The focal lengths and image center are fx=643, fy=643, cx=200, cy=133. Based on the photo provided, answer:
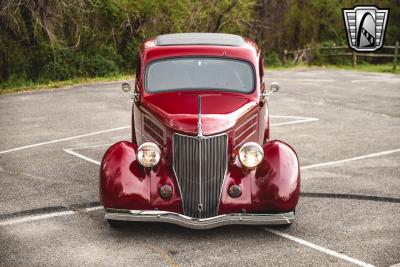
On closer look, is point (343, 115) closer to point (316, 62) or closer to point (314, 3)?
point (316, 62)

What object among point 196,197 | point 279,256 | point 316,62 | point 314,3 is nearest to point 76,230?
point 196,197

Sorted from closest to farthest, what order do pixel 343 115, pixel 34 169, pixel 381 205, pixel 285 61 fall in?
1. pixel 381 205
2. pixel 34 169
3. pixel 343 115
4. pixel 285 61

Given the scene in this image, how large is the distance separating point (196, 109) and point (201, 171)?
0.85 m

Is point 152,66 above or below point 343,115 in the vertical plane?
above

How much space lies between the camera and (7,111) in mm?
16688

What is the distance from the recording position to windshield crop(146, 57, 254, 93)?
8297 millimetres

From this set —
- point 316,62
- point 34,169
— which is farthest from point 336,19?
point 34,169

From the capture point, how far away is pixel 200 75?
27.6ft

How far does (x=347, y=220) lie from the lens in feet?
25.8

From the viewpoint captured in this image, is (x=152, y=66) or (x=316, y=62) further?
(x=316, y=62)

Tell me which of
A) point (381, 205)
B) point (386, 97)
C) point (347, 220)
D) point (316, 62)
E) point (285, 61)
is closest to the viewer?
point (347, 220)

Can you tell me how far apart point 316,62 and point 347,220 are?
30.4 meters

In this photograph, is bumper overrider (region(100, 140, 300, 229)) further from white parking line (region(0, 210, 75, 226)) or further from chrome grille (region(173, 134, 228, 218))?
white parking line (region(0, 210, 75, 226))

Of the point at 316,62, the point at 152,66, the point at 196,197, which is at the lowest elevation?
the point at 316,62
